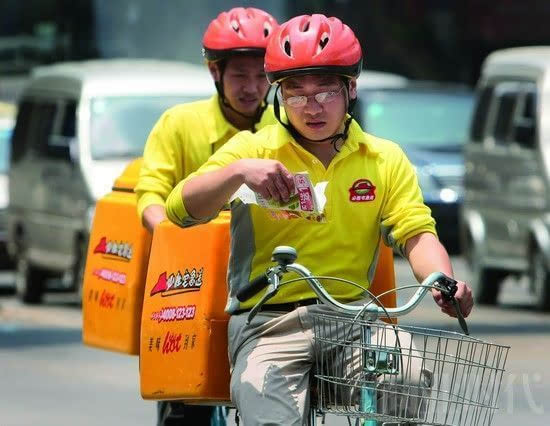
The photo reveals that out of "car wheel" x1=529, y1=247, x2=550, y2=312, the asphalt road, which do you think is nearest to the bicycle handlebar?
the asphalt road

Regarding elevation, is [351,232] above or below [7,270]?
above

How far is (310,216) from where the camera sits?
516 centimetres

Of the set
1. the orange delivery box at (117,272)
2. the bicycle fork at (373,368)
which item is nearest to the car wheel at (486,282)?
the orange delivery box at (117,272)

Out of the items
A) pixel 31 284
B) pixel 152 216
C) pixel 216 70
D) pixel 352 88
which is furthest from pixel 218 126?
pixel 31 284

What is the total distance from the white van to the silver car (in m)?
2.47

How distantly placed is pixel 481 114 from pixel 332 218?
38.6 feet

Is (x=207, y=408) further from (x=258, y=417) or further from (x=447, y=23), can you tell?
(x=447, y=23)

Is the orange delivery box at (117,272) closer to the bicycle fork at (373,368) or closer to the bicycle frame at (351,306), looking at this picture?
the bicycle frame at (351,306)

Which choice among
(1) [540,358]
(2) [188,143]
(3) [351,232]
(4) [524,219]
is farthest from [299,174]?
(4) [524,219]

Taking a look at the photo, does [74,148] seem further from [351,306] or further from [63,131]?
[351,306]

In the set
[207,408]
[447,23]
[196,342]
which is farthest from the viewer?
[447,23]

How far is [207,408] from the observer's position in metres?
6.98

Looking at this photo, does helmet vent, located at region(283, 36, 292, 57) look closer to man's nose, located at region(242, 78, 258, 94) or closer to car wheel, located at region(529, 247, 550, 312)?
man's nose, located at region(242, 78, 258, 94)

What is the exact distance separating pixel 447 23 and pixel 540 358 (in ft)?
69.0
